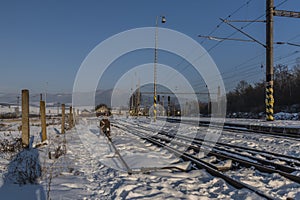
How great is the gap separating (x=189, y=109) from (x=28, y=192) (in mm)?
80174

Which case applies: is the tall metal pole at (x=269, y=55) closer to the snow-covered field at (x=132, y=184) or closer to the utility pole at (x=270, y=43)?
the utility pole at (x=270, y=43)

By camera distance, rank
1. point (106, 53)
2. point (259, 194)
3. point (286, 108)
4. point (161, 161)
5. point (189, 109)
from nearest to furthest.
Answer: point (259, 194) < point (161, 161) < point (106, 53) < point (286, 108) < point (189, 109)

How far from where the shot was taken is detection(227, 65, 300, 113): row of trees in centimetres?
5332

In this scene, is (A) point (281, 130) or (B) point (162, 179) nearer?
(B) point (162, 179)

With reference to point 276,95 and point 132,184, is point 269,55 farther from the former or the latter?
point 276,95

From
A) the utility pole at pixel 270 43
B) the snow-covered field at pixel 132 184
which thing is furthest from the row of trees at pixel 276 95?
the snow-covered field at pixel 132 184

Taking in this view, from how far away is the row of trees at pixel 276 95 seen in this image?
5332 centimetres

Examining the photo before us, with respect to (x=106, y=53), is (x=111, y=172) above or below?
below

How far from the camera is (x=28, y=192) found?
5.46 metres

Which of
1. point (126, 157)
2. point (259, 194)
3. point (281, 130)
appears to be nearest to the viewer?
point (259, 194)

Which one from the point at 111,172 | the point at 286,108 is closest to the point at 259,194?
the point at 111,172

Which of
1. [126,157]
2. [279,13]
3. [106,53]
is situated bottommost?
[126,157]

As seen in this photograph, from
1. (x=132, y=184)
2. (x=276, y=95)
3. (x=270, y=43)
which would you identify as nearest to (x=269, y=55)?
(x=270, y=43)

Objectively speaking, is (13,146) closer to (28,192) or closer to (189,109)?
(28,192)
